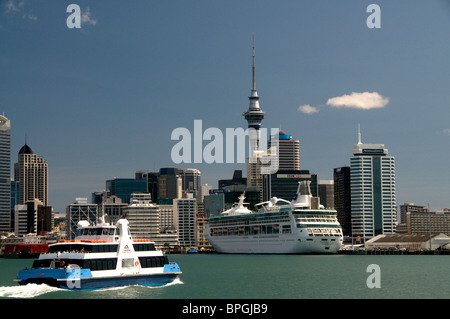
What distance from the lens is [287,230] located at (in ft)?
375

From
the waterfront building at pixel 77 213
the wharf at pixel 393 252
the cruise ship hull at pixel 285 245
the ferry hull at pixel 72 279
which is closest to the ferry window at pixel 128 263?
the ferry hull at pixel 72 279

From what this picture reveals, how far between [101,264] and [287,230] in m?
77.4

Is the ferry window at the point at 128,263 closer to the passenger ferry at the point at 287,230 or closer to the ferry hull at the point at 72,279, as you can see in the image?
the ferry hull at the point at 72,279

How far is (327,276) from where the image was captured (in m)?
55.8

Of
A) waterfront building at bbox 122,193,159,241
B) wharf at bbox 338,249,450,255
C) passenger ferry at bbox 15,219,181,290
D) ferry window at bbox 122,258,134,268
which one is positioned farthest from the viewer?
waterfront building at bbox 122,193,159,241

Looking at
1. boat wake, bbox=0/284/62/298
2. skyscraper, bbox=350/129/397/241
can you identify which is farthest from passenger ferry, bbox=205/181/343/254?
boat wake, bbox=0/284/62/298

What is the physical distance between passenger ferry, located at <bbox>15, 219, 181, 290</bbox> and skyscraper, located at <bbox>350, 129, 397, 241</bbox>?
15000cm

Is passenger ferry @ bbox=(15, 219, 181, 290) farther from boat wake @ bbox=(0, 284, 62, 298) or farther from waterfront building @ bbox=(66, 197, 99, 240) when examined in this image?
waterfront building @ bbox=(66, 197, 99, 240)

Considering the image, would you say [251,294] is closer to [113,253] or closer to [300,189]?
[113,253]

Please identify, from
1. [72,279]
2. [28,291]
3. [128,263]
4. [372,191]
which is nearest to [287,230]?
[128,263]

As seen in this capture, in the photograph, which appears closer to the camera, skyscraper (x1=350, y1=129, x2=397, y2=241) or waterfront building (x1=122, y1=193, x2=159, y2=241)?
waterfront building (x1=122, y1=193, x2=159, y2=241)

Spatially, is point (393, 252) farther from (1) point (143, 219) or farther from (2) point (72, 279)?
(2) point (72, 279)

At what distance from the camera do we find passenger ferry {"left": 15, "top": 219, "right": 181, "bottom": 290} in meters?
37.9
